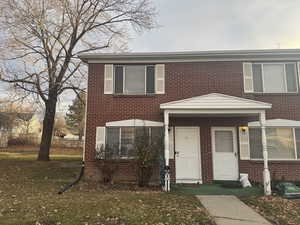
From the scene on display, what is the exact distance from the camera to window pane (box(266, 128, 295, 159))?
9148 mm

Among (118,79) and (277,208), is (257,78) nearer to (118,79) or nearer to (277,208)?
(277,208)

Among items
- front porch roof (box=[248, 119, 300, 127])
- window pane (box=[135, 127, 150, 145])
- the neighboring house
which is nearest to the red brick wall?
the neighboring house

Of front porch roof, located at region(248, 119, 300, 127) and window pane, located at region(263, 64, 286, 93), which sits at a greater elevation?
window pane, located at region(263, 64, 286, 93)

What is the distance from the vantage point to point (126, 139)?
31.0 feet

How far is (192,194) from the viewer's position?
7.36 m

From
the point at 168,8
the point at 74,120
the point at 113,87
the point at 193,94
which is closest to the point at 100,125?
the point at 113,87

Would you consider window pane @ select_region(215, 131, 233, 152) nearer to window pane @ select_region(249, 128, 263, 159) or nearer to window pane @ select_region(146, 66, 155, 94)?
window pane @ select_region(249, 128, 263, 159)

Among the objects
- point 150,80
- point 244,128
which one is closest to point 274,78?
point 244,128

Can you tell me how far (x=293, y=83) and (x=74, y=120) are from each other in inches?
1360

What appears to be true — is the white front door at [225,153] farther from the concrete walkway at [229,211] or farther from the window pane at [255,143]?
the concrete walkway at [229,211]

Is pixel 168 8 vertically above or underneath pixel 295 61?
above

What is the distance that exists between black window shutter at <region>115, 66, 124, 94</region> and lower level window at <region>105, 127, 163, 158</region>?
5.66 ft

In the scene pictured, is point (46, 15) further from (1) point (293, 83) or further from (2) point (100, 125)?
(1) point (293, 83)

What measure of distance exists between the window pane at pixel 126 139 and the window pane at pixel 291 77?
7.22 m
